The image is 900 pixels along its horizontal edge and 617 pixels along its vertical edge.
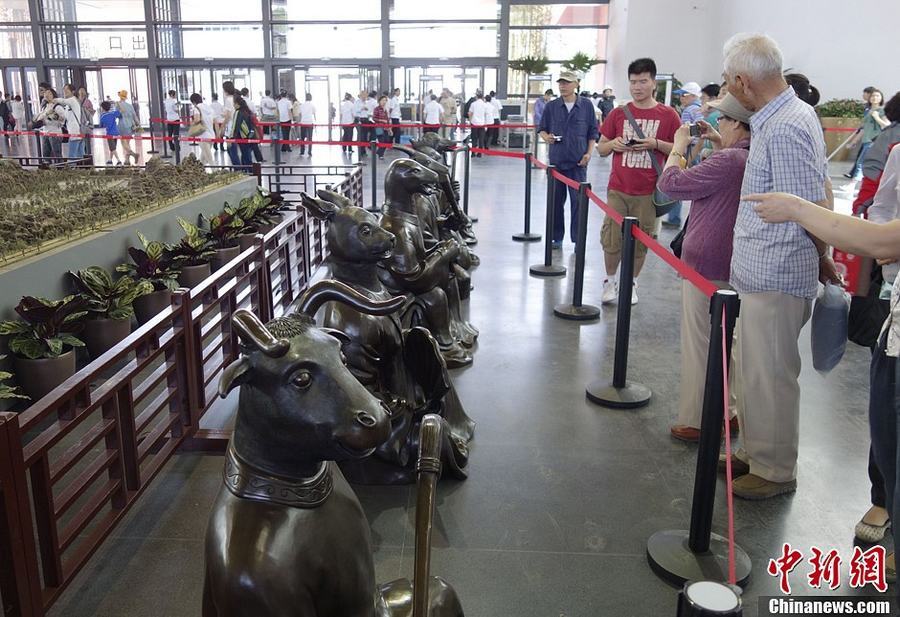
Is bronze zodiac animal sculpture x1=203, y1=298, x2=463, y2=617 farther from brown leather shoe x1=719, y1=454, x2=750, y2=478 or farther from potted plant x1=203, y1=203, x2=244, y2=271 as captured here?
potted plant x1=203, y1=203, x2=244, y2=271

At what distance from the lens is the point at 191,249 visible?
654 centimetres

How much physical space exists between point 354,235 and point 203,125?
14.2 metres

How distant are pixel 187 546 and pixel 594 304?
14.6 feet

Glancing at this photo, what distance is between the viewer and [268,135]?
23125mm

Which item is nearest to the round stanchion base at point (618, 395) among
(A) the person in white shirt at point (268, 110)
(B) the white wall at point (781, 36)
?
(B) the white wall at point (781, 36)

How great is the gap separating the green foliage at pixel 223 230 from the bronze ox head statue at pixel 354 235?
420 cm

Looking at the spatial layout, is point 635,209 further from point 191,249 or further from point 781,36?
point 781,36

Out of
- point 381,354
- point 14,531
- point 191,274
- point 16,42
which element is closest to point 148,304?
point 191,274

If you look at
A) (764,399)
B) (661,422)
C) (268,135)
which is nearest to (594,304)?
(661,422)

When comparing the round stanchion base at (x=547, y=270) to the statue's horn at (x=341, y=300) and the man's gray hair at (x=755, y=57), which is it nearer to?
the man's gray hair at (x=755, y=57)

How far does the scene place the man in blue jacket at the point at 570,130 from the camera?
7.74 meters

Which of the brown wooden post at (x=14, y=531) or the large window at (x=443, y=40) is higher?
the large window at (x=443, y=40)

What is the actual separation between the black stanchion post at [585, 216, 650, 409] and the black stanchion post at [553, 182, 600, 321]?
1.24 meters

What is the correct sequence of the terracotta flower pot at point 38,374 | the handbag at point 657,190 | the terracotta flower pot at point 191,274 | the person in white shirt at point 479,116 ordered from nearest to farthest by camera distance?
the terracotta flower pot at point 38,374, the handbag at point 657,190, the terracotta flower pot at point 191,274, the person in white shirt at point 479,116
